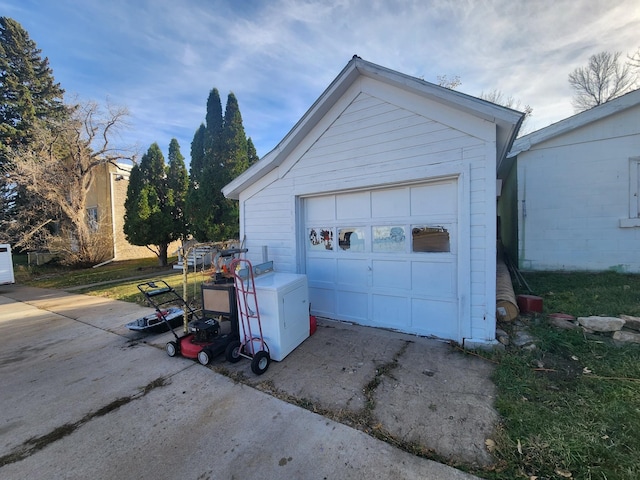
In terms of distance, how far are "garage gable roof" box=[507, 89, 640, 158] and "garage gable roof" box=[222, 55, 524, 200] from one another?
3.48 metres

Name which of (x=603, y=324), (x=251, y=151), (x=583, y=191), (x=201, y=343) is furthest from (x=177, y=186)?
(x=583, y=191)

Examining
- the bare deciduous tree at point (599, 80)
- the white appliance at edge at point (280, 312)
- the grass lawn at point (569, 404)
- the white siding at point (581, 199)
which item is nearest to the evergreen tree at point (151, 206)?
the white appliance at edge at point (280, 312)

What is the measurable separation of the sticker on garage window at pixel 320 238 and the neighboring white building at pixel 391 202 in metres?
0.02

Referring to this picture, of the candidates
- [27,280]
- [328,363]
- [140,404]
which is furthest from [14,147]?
[328,363]

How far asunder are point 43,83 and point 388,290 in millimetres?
28834

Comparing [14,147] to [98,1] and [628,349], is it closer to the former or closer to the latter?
[98,1]

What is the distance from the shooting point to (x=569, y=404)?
7.84 feet

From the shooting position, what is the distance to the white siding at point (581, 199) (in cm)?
611

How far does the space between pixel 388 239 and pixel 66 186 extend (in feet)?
54.0

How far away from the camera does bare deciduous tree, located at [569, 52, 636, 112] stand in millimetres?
13461

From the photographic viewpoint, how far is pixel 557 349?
11.0ft

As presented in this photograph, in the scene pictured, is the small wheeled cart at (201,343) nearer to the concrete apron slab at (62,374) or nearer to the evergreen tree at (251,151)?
the concrete apron slab at (62,374)

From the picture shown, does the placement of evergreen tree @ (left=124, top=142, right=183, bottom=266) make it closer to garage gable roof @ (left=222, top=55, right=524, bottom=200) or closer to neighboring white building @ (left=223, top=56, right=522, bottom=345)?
garage gable roof @ (left=222, top=55, right=524, bottom=200)

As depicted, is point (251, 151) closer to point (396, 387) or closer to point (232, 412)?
point (232, 412)
